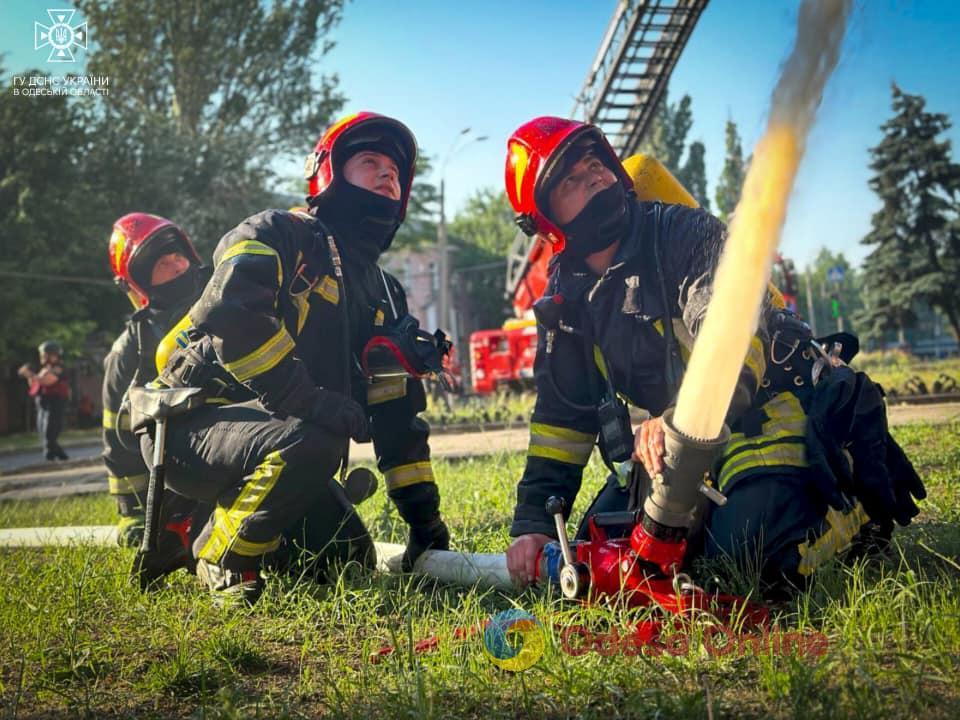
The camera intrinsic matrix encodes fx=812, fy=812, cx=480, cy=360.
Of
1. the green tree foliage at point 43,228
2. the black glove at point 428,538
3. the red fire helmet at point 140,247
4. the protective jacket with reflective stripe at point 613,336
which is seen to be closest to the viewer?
the protective jacket with reflective stripe at point 613,336

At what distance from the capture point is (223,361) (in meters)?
3.19

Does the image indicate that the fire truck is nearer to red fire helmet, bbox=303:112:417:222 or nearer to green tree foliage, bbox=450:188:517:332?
red fire helmet, bbox=303:112:417:222

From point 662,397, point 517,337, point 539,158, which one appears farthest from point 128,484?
point 517,337

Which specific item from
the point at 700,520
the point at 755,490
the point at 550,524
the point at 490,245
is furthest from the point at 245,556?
the point at 490,245

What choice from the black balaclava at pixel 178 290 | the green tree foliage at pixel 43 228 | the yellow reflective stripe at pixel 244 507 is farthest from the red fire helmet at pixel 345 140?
the green tree foliage at pixel 43 228

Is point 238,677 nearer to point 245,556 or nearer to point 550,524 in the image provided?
point 245,556

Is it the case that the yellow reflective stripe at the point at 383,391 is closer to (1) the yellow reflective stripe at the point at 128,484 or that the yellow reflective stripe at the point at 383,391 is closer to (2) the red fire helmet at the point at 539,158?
(2) the red fire helmet at the point at 539,158

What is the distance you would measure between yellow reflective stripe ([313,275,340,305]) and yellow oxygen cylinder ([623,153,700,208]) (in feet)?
4.49

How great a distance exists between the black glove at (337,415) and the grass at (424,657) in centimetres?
61

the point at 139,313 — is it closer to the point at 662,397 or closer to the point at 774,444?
the point at 662,397

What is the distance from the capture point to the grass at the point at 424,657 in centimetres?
179

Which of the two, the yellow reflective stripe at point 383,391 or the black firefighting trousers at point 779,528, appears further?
the yellow reflective stripe at point 383,391

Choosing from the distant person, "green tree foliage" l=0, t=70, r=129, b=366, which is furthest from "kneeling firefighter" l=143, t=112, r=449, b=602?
"green tree foliage" l=0, t=70, r=129, b=366

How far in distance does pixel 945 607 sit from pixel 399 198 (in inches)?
112
